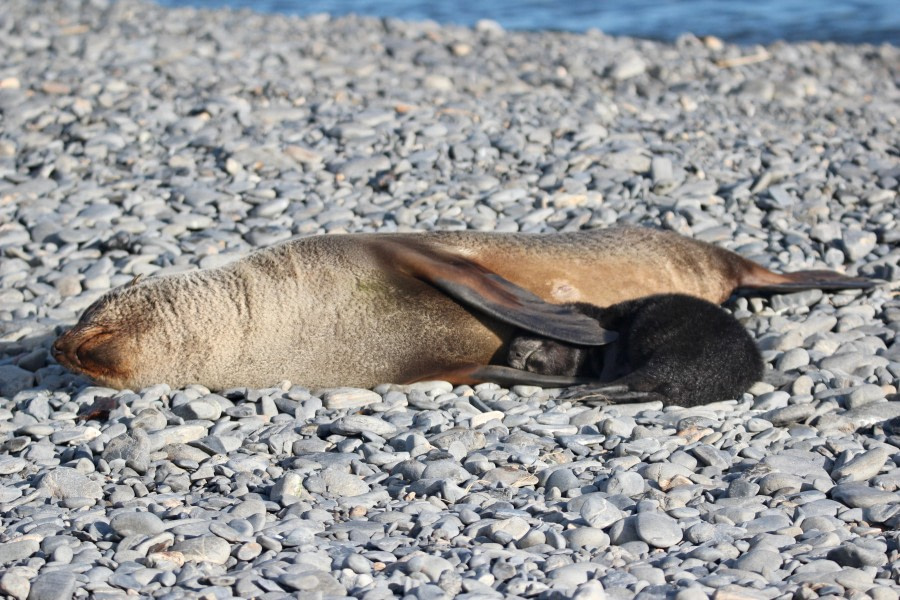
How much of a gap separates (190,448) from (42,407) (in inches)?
42.3

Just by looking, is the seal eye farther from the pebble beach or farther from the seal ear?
the seal ear

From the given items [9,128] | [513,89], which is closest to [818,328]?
[513,89]

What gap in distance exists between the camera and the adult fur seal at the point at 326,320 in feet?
18.0

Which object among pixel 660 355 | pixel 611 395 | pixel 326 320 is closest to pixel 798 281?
pixel 660 355

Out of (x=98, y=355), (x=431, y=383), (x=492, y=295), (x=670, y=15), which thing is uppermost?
(x=670, y=15)

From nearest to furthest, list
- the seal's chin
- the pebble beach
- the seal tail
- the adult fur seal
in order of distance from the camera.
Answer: the pebble beach
the seal's chin
the adult fur seal
the seal tail

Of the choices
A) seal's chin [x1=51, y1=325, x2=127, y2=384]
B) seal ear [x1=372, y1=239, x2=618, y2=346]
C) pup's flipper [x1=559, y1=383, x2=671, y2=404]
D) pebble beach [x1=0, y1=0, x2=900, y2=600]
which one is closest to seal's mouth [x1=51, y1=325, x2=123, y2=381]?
seal's chin [x1=51, y1=325, x2=127, y2=384]

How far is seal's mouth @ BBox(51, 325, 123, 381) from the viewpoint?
17.6ft

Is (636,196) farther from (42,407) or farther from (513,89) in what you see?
(42,407)

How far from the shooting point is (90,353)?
5.36 metres

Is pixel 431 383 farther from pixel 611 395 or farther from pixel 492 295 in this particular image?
pixel 611 395

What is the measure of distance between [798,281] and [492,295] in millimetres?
2060

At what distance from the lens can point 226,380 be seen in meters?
5.59

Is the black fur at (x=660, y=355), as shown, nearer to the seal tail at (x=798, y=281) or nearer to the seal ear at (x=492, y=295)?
the seal ear at (x=492, y=295)
